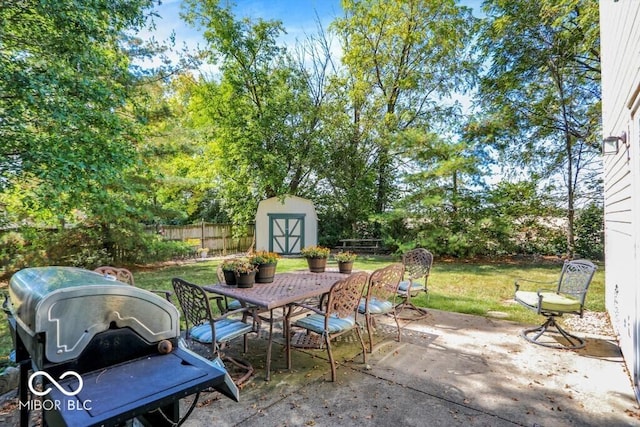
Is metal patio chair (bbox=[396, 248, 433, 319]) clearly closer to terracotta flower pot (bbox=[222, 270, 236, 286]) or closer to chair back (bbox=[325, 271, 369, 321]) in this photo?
chair back (bbox=[325, 271, 369, 321])

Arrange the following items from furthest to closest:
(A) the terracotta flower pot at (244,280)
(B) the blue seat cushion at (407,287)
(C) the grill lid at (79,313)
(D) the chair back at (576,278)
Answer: (B) the blue seat cushion at (407,287), (D) the chair back at (576,278), (A) the terracotta flower pot at (244,280), (C) the grill lid at (79,313)

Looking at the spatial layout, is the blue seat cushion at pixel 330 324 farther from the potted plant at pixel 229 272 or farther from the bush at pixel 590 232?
the bush at pixel 590 232

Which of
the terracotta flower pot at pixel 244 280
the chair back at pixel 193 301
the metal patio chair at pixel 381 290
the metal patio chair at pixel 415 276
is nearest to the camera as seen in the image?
the chair back at pixel 193 301

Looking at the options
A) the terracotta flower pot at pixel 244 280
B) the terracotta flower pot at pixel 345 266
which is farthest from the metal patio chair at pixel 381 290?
the terracotta flower pot at pixel 244 280

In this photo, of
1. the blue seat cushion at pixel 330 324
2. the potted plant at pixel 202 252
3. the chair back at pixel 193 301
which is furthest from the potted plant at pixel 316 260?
the potted plant at pixel 202 252

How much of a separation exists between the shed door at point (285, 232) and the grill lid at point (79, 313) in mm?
10936

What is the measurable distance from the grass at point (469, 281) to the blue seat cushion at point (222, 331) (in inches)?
81.5

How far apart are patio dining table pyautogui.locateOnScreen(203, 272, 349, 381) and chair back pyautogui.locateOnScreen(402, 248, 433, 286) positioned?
5.87ft

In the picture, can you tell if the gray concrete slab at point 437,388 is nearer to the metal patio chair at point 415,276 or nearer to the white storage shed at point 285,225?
the metal patio chair at point 415,276

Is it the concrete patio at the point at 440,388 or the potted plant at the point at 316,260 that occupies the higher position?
the potted plant at the point at 316,260

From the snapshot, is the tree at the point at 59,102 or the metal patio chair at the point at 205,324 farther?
the tree at the point at 59,102

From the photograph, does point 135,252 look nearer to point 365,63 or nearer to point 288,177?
point 288,177

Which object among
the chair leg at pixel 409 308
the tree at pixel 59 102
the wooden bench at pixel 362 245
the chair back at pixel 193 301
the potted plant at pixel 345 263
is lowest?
the chair leg at pixel 409 308

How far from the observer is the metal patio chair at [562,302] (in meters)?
3.59
